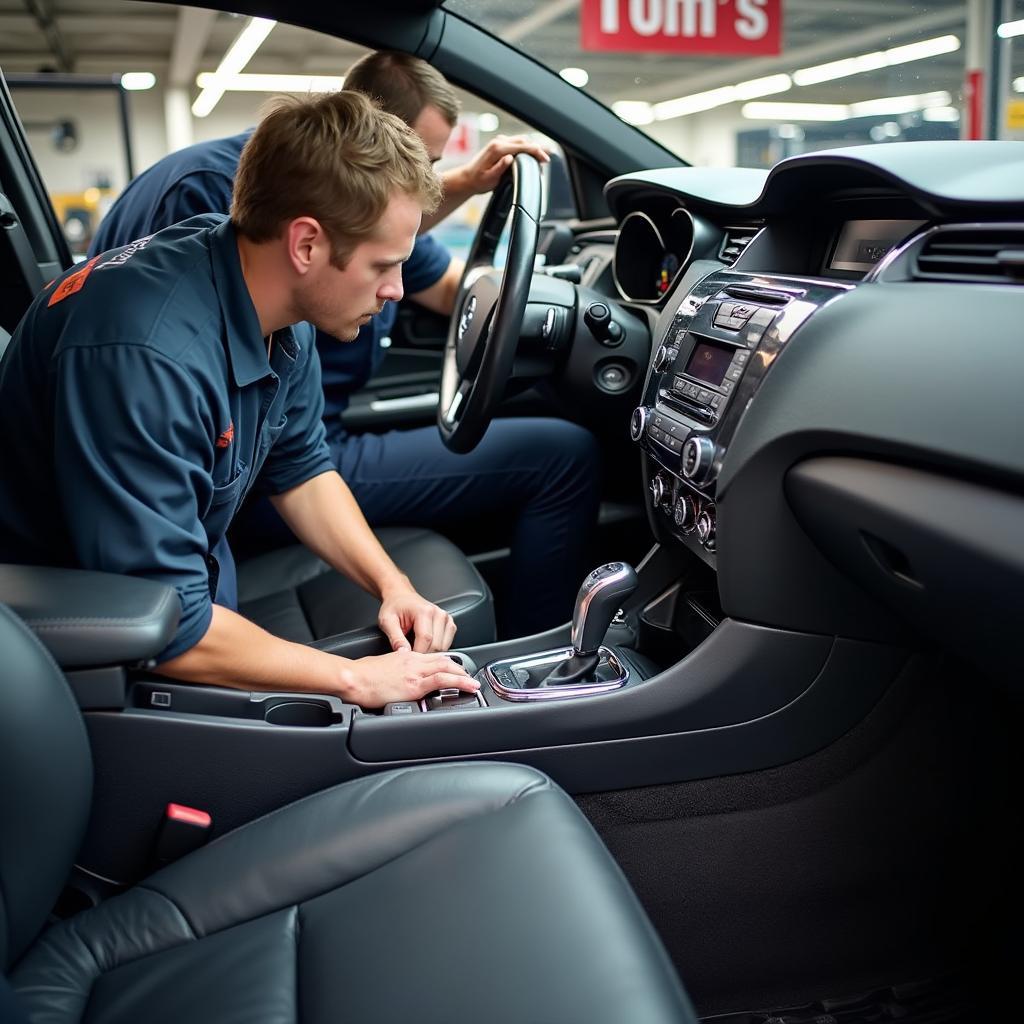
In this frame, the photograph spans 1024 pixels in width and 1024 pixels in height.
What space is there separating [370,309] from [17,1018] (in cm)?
89

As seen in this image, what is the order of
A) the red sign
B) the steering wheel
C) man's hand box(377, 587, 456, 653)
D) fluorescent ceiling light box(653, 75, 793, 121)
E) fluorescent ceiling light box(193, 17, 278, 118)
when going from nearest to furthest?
→ man's hand box(377, 587, 456, 653)
the steering wheel
the red sign
fluorescent ceiling light box(193, 17, 278, 118)
fluorescent ceiling light box(653, 75, 793, 121)

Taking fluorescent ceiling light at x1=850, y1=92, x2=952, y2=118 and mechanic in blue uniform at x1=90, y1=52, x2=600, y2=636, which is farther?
fluorescent ceiling light at x1=850, y1=92, x2=952, y2=118

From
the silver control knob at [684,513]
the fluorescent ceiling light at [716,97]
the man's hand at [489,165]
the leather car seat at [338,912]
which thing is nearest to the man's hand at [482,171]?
the man's hand at [489,165]

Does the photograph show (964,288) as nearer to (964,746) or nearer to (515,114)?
(964,746)

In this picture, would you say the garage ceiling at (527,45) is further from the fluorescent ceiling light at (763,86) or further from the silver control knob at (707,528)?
the silver control knob at (707,528)

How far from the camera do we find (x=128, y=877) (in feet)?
3.92

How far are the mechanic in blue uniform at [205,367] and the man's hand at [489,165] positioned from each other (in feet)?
2.32

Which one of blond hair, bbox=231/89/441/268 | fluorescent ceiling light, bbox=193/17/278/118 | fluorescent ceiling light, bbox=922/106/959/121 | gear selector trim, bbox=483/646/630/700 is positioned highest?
fluorescent ceiling light, bbox=193/17/278/118

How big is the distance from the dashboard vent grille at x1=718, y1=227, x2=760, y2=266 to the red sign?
1.28 meters

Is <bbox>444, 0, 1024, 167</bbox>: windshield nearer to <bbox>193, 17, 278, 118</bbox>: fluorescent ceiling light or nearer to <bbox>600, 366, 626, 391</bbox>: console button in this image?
<bbox>600, 366, 626, 391</bbox>: console button

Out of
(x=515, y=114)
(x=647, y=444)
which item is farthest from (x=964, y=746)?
(x=515, y=114)

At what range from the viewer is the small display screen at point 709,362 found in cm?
132

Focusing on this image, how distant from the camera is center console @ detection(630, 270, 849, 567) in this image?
1229mm

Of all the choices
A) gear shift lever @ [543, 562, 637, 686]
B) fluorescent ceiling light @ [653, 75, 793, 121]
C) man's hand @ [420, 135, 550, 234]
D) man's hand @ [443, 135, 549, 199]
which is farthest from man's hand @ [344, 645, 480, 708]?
fluorescent ceiling light @ [653, 75, 793, 121]
